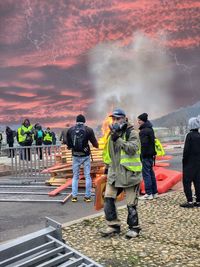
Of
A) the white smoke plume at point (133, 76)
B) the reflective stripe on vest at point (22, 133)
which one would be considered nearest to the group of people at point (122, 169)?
the reflective stripe on vest at point (22, 133)

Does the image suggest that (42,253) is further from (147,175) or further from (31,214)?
(147,175)

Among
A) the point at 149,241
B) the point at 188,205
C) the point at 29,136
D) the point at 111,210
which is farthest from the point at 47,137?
the point at 149,241

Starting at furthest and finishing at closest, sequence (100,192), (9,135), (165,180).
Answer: (9,135), (165,180), (100,192)

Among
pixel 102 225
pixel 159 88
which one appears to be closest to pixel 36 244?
pixel 102 225

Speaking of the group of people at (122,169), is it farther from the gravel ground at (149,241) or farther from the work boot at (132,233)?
the gravel ground at (149,241)

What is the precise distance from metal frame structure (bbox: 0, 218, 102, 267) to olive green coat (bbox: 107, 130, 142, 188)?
1795mm

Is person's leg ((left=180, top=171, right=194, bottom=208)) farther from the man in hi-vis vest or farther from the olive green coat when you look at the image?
the olive green coat

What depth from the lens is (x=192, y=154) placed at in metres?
7.88

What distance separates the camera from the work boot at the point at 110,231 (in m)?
5.82

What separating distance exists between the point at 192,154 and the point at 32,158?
5.14 m

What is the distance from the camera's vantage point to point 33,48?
52125 mm

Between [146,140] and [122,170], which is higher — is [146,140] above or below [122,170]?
above

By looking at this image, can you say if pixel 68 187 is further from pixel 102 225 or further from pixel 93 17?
pixel 93 17

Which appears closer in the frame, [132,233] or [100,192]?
[132,233]
